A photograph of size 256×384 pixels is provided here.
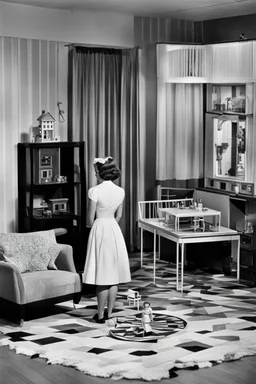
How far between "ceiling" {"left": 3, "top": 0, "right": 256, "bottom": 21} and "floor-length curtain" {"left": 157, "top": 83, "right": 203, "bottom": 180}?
98 centimetres

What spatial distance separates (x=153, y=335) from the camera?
655 centimetres

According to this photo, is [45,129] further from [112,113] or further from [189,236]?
[189,236]

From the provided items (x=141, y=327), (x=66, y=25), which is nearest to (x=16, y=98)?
(x=66, y=25)

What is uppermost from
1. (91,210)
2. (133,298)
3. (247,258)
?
(91,210)

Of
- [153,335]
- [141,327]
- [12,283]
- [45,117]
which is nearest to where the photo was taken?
[153,335]

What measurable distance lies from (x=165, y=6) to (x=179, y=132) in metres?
1.84

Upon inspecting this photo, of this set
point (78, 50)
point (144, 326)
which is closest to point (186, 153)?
point (78, 50)

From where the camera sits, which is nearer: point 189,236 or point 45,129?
point 189,236

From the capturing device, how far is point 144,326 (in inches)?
257

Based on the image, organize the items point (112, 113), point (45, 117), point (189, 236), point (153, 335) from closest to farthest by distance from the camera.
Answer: point (153, 335) → point (189, 236) → point (45, 117) → point (112, 113)

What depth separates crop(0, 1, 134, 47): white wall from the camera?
8.98 metres

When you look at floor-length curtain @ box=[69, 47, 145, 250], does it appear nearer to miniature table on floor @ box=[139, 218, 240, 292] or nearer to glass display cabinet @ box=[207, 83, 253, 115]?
glass display cabinet @ box=[207, 83, 253, 115]

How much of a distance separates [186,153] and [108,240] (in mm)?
3518

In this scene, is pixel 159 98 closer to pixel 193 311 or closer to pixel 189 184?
pixel 189 184
